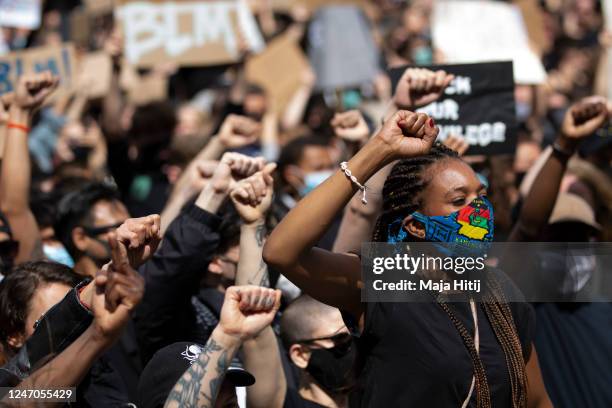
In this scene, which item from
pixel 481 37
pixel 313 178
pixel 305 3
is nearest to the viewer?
pixel 313 178

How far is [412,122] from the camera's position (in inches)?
109

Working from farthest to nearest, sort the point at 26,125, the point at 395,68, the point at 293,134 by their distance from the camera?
the point at 293,134 < the point at 26,125 < the point at 395,68

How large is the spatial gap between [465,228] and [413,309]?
0.92ft

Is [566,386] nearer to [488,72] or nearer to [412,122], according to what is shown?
[488,72]

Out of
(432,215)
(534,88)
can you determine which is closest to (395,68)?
(432,215)

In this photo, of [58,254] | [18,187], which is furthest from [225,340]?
[58,254]

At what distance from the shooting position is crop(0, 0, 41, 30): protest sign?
891 cm

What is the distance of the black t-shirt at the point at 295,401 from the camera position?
11.7 feet

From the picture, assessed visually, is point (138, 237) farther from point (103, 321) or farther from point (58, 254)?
point (58, 254)

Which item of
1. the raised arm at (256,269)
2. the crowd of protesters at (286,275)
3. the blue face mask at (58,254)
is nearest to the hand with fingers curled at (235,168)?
the crowd of protesters at (286,275)

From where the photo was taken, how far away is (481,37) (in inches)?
298

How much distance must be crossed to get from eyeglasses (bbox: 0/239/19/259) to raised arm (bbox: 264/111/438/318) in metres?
1.81

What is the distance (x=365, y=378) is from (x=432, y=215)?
0.52m

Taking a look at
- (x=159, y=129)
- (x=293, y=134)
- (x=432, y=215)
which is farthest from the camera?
(x=293, y=134)
